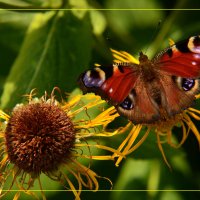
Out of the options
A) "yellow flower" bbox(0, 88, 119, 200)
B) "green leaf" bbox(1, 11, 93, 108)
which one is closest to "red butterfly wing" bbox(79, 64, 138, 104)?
"yellow flower" bbox(0, 88, 119, 200)

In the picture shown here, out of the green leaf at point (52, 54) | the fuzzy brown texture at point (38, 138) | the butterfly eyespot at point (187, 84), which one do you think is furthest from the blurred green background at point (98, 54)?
the butterfly eyespot at point (187, 84)

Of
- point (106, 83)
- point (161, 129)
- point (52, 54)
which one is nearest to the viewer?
point (106, 83)

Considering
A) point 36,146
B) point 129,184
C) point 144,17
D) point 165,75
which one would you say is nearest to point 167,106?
point 165,75

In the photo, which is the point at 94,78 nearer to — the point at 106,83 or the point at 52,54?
the point at 106,83

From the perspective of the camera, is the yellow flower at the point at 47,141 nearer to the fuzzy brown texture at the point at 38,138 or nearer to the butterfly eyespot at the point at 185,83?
the fuzzy brown texture at the point at 38,138

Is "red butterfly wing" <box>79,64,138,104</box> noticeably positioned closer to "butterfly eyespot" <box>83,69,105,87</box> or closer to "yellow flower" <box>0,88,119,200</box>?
"butterfly eyespot" <box>83,69,105,87</box>

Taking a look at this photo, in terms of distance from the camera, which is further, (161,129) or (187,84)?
(161,129)

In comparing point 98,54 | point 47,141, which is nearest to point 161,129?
point 47,141
